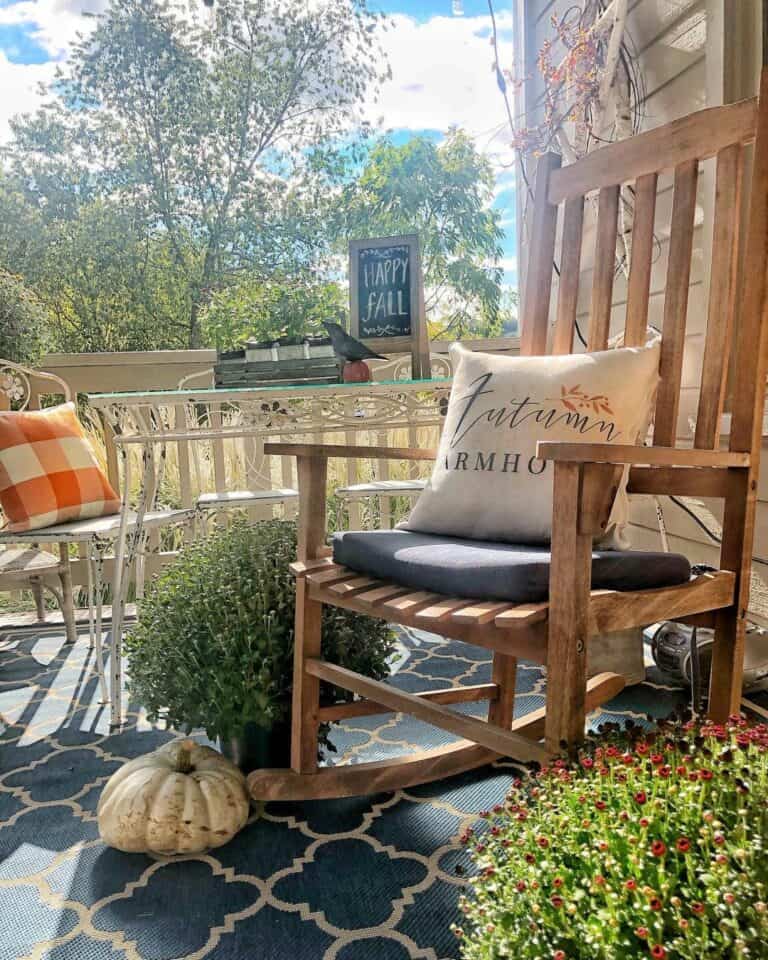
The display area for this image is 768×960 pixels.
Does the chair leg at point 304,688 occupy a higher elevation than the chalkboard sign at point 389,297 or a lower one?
lower

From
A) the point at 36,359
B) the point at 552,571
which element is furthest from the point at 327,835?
the point at 36,359

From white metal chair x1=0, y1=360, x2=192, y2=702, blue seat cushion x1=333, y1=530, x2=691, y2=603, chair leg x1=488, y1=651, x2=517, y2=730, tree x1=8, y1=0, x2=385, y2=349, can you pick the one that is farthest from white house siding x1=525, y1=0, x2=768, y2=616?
tree x1=8, y1=0, x2=385, y2=349

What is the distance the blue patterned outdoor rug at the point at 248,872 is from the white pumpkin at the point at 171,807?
0.04 metres

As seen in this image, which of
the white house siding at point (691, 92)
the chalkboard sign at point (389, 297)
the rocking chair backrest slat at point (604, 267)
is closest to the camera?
the rocking chair backrest slat at point (604, 267)

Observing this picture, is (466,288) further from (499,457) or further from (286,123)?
(499,457)

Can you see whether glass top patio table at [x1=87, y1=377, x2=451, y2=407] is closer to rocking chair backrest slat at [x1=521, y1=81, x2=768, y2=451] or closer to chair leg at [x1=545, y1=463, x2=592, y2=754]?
rocking chair backrest slat at [x1=521, y1=81, x2=768, y2=451]

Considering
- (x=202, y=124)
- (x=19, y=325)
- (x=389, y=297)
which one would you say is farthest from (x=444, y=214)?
(x=389, y=297)

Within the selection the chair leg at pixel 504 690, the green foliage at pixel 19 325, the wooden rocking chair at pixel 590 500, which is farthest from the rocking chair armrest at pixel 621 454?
the green foliage at pixel 19 325

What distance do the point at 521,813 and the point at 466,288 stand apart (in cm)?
678

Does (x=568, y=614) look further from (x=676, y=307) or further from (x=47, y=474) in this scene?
(x=47, y=474)

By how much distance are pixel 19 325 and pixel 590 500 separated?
257 centimetres

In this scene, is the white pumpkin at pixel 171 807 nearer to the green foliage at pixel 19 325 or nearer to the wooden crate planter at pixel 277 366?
the wooden crate planter at pixel 277 366

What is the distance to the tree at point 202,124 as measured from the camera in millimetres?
7020

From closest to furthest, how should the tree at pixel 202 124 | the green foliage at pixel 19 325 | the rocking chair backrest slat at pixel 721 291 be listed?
Answer: 1. the rocking chair backrest slat at pixel 721 291
2. the green foliage at pixel 19 325
3. the tree at pixel 202 124
